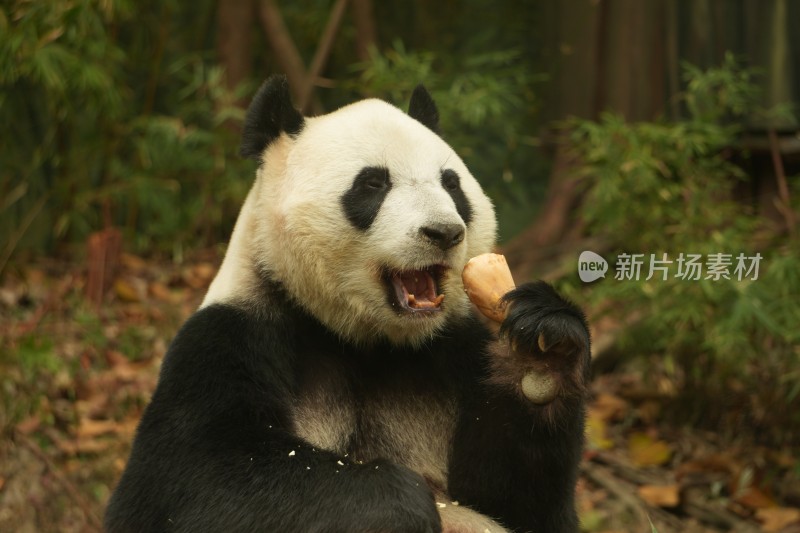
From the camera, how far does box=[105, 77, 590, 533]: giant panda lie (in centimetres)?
293

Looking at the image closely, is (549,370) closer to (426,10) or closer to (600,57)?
(600,57)

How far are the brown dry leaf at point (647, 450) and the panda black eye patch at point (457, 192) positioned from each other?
9.70 feet

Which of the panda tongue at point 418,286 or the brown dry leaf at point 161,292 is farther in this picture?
the brown dry leaf at point 161,292

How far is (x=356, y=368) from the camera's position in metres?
3.39

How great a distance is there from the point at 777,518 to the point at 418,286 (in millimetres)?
2884

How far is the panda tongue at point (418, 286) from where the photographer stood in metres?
3.21

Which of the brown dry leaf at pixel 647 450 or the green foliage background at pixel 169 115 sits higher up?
the green foliage background at pixel 169 115

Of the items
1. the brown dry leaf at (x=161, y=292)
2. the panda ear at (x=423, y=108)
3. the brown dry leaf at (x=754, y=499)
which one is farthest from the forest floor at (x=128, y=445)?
the panda ear at (x=423, y=108)

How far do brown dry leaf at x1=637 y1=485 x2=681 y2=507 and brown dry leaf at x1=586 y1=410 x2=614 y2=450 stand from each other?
0.44 m

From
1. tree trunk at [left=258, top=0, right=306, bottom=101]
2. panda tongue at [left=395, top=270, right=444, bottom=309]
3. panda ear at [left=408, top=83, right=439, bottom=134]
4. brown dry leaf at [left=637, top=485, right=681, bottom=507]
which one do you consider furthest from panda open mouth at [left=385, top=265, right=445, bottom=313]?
tree trunk at [left=258, top=0, right=306, bottom=101]

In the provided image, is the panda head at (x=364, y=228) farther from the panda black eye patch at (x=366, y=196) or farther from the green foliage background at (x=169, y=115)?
the green foliage background at (x=169, y=115)

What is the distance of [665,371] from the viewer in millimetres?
→ 6125

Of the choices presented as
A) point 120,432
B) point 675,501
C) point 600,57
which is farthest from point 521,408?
point 600,57

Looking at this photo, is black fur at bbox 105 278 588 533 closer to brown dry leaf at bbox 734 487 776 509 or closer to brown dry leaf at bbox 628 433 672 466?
brown dry leaf at bbox 734 487 776 509
